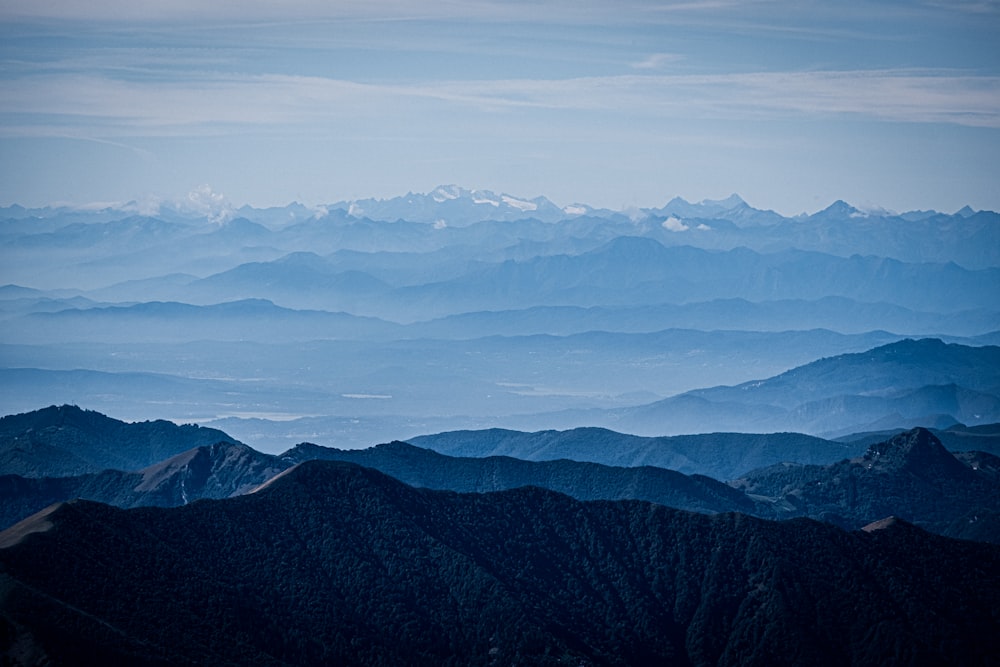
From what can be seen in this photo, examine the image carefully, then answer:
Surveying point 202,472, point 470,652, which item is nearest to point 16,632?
point 470,652

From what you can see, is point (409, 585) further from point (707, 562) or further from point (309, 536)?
point (707, 562)

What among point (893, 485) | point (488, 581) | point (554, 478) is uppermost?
point (554, 478)

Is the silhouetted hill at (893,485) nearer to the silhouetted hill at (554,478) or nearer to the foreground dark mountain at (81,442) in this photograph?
the silhouetted hill at (554,478)

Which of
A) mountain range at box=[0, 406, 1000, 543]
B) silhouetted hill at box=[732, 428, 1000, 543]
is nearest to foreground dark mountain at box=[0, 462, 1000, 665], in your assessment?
mountain range at box=[0, 406, 1000, 543]

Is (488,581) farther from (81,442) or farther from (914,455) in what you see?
(81,442)

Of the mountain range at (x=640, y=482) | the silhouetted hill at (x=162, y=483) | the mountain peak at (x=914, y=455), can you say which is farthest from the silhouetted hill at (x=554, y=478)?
the mountain peak at (x=914, y=455)

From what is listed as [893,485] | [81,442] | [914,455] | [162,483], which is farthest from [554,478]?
[81,442]
